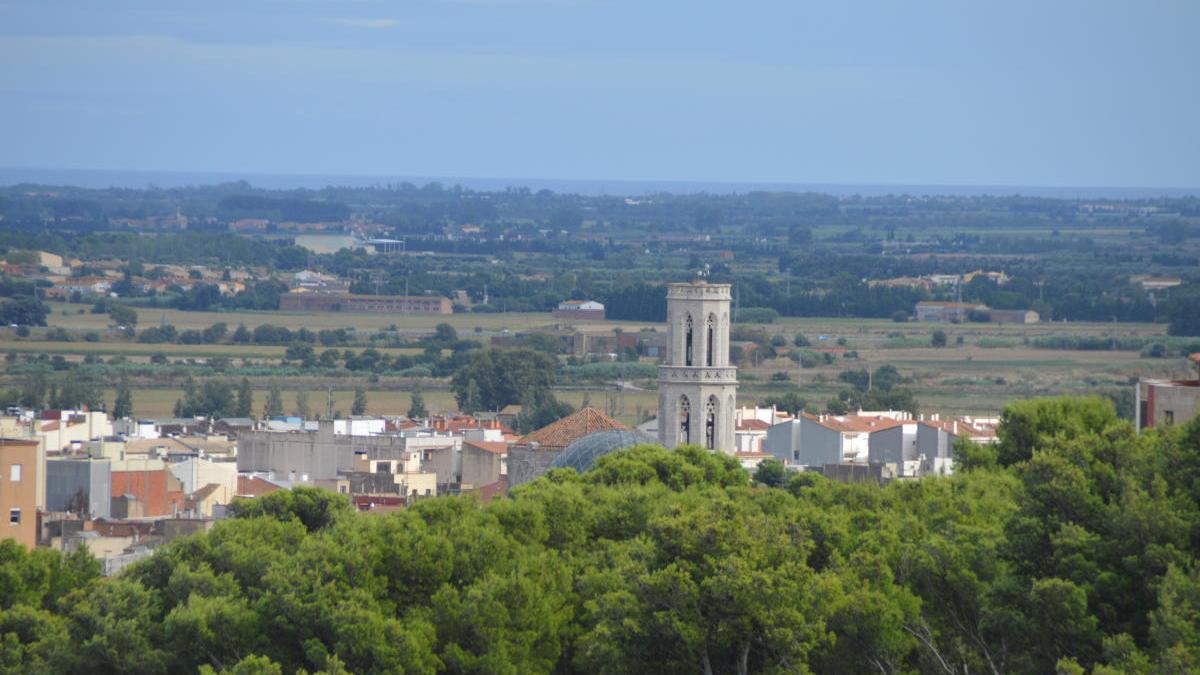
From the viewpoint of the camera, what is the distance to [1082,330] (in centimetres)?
15825

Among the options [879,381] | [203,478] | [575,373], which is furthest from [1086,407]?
[575,373]

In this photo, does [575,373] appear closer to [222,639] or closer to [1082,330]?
[1082,330]

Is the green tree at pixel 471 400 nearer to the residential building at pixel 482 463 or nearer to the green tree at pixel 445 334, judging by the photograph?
the residential building at pixel 482 463

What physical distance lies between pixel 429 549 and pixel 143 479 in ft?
92.7

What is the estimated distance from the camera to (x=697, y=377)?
218 feet

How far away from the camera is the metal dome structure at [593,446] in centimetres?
5884

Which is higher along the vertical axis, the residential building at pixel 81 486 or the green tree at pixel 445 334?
the residential building at pixel 81 486

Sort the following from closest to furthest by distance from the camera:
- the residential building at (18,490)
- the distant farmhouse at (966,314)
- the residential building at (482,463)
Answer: the residential building at (18,490)
the residential building at (482,463)
the distant farmhouse at (966,314)

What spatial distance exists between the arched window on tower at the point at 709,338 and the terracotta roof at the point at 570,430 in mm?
2235

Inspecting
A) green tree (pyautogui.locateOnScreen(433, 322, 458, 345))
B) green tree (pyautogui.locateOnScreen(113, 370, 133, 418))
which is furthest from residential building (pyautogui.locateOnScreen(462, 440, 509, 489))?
green tree (pyautogui.locateOnScreen(433, 322, 458, 345))

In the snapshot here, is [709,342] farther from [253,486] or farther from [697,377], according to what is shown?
[253,486]

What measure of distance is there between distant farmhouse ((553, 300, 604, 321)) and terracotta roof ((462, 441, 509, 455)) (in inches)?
3630

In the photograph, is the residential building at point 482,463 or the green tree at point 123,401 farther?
the green tree at point 123,401

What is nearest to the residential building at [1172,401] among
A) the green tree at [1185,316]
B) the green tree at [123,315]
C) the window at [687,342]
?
the window at [687,342]
